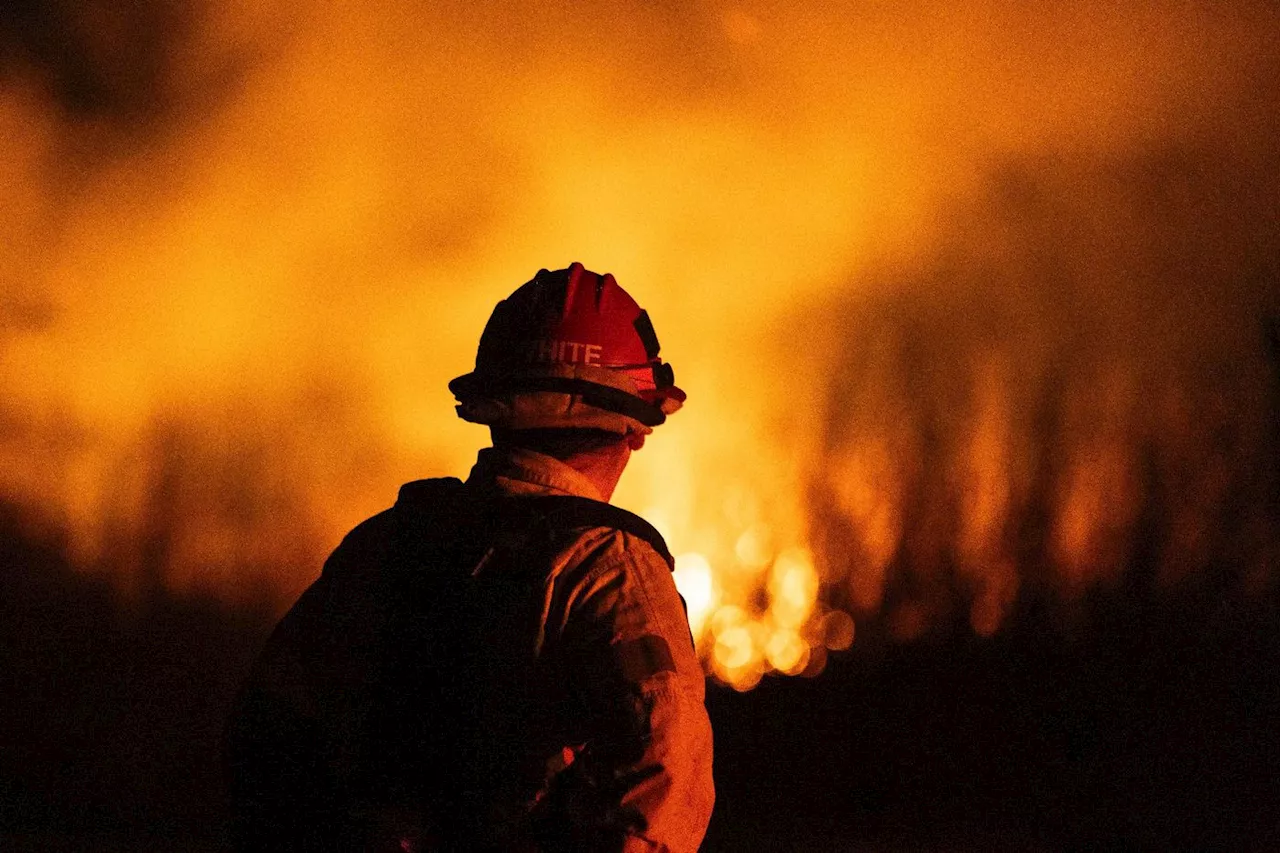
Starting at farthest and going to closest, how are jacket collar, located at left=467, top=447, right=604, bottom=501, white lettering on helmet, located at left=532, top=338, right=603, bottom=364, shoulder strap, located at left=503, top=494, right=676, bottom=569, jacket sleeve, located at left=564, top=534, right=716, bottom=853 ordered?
white lettering on helmet, located at left=532, top=338, right=603, bottom=364 → jacket collar, located at left=467, top=447, right=604, bottom=501 → shoulder strap, located at left=503, top=494, right=676, bottom=569 → jacket sleeve, located at left=564, top=534, right=716, bottom=853

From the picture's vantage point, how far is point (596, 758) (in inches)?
88.8

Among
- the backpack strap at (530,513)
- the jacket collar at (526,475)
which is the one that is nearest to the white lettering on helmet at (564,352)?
the jacket collar at (526,475)

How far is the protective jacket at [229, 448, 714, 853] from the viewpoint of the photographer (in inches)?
88.3

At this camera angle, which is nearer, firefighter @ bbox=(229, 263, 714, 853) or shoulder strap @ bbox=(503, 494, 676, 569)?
firefighter @ bbox=(229, 263, 714, 853)

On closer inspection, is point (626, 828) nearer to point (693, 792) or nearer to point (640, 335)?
point (693, 792)

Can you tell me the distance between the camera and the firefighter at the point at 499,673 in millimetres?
2250

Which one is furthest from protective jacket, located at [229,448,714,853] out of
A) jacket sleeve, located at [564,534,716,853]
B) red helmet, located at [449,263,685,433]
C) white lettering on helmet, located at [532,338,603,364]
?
white lettering on helmet, located at [532,338,603,364]

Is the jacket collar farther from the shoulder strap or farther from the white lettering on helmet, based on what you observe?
the white lettering on helmet

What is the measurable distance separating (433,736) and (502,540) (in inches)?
14.9

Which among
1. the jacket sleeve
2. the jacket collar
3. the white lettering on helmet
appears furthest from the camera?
the white lettering on helmet

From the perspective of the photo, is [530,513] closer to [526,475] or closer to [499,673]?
[526,475]

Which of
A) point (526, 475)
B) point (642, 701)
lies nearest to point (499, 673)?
point (642, 701)

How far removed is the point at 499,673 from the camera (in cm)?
237

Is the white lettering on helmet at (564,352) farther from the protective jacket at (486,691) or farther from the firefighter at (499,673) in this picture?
the protective jacket at (486,691)
